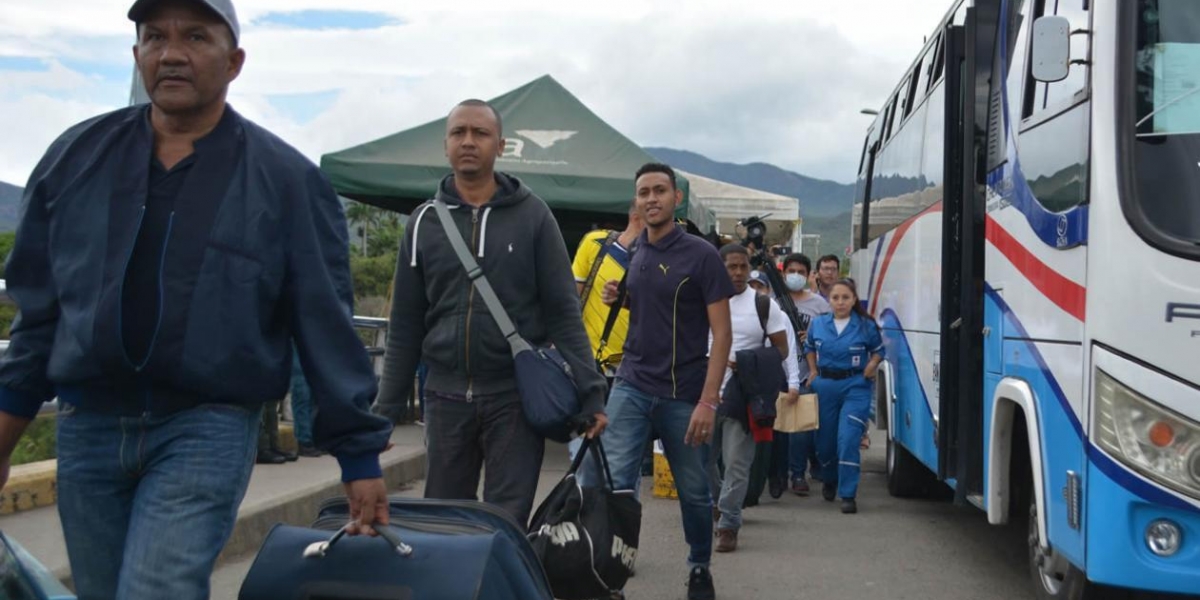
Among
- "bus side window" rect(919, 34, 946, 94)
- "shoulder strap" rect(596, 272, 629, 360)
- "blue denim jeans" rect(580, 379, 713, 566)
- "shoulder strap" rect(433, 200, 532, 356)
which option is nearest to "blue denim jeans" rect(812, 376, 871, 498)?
"bus side window" rect(919, 34, 946, 94)

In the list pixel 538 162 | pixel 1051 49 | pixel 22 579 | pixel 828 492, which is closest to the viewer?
pixel 22 579

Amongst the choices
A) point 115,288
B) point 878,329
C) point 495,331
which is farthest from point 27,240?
point 878,329

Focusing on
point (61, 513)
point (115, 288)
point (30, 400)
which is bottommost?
point (61, 513)

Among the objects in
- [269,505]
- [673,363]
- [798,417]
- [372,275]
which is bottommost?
[269,505]

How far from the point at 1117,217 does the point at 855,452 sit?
549 cm

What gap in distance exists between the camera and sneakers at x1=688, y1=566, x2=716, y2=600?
21.9 ft

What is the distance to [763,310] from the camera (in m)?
8.73

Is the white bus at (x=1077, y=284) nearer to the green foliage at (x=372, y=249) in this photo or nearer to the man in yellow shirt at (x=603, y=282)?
the man in yellow shirt at (x=603, y=282)

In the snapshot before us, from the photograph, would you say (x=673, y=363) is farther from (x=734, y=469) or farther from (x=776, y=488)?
(x=776, y=488)

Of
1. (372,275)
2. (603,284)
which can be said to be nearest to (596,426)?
(603,284)

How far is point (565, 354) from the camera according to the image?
16.5 feet

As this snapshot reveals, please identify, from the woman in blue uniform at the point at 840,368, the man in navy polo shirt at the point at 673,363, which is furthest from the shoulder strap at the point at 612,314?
the woman in blue uniform at the point at 840,368

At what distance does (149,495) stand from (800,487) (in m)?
8.82

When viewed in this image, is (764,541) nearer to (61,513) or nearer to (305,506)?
(305,506)
